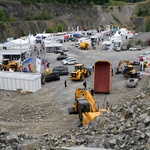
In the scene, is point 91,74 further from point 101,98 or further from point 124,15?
point 124,15

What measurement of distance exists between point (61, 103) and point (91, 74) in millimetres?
9331

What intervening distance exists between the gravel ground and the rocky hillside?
119 ft

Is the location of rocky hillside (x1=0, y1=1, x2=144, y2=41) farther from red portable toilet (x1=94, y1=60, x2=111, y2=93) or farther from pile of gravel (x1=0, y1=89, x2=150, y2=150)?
pile of gravel (x1=0, y1=89, x2=150, y2=150)

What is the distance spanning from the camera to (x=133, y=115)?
11.6 meters

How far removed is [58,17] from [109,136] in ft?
247

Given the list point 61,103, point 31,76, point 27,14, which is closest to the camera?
point 61,103

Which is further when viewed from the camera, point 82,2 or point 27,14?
point 82,2

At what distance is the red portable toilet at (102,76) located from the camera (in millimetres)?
23234

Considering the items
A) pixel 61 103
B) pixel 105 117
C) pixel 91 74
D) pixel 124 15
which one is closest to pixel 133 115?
pixel 105 117

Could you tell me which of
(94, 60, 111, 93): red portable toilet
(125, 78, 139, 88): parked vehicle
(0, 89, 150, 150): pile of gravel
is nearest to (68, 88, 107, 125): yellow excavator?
(0, 89, 150, 150): pile of gravel

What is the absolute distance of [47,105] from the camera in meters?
20.3

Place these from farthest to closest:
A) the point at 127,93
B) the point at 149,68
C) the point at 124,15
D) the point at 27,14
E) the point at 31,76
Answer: the point at 124,15
the point at 27,14
the point at 149,68
the point at 31,76
the point at 127,93

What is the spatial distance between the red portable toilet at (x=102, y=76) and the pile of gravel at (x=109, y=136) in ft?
33.9

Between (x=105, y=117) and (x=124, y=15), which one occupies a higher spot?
(x=124, y=15)
